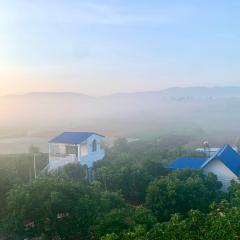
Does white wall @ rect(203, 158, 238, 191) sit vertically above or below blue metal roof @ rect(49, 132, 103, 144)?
below

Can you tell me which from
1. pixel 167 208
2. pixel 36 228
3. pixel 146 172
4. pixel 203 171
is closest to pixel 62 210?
pixel 36 228

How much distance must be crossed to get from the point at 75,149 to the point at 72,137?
77 cm

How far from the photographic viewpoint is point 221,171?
784 inches

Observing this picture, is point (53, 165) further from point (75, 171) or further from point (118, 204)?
point (118, 204)

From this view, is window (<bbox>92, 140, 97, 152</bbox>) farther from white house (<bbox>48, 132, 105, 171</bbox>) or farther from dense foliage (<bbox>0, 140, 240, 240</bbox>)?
dense foliage (<bbox>0, 140, 240, 240</bbox>)

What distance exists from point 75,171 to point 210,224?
14008 millimetres

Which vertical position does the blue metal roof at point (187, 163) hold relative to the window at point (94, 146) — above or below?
below

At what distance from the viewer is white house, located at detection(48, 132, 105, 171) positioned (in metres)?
23.7

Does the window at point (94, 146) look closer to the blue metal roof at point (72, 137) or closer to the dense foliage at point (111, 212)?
the blue metal roof at point (72, 137)

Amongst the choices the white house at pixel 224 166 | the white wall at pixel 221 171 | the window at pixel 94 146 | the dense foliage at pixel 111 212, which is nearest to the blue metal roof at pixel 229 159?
the white house at pixel 224 166

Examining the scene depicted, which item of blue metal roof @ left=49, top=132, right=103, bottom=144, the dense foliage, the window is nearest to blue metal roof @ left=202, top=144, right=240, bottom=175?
the dense foliage

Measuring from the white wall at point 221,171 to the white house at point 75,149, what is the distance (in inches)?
264

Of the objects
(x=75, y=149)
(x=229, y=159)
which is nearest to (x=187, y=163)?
(x=229, y=159)

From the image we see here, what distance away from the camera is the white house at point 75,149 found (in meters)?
23.7
